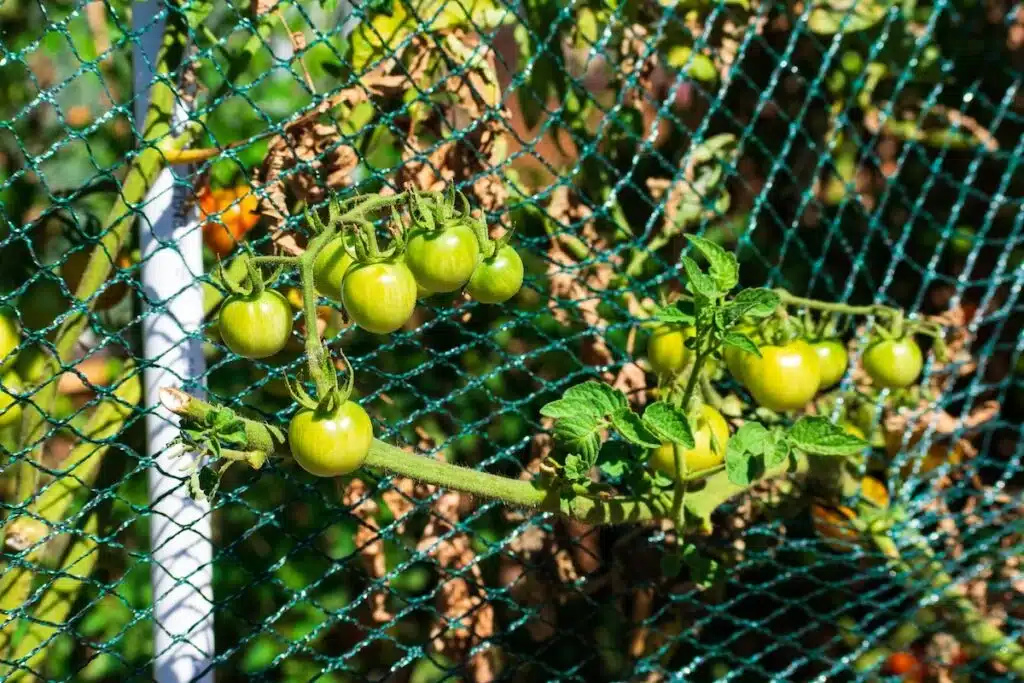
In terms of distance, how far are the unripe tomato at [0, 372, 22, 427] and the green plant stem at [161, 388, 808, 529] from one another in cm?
19

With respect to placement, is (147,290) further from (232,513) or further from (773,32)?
(773,32)

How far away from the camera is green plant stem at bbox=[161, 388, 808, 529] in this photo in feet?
3.23

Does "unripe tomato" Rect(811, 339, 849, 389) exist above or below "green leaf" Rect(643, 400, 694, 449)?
above

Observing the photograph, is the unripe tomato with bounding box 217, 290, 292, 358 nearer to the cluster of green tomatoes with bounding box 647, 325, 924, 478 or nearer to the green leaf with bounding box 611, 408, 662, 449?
the green leaf with bounding box 611, 408, 662, 449

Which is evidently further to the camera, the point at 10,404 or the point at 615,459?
the point at 615,459

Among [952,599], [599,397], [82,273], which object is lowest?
[952,599]

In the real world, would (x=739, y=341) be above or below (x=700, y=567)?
above

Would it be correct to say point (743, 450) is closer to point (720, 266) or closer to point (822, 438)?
point (822, 438)

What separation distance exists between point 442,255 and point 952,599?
3.77 feet

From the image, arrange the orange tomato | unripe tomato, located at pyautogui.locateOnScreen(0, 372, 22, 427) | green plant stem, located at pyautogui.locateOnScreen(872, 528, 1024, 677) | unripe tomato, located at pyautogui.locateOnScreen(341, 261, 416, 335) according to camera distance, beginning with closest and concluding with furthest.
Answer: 1. unripe tomato, located at pyautogui.locateOnScreen(341, 261, 416, 335)
2. unripe tomato, located at pyautogui.locateOnScreen(0, 372, 22, 427)
3. the orange tomato
4. green plant stem, located at pyautogui.locateOnScreen(872, 528, 1024, 677)

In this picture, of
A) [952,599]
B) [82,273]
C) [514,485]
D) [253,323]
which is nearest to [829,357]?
[514,485]

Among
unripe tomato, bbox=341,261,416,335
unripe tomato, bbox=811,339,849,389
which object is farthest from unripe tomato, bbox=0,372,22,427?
unripe tomato, bbox=811,339,849,389

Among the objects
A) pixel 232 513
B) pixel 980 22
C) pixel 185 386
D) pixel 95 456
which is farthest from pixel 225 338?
pixel 980 22

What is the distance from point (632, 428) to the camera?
3.67 ft
